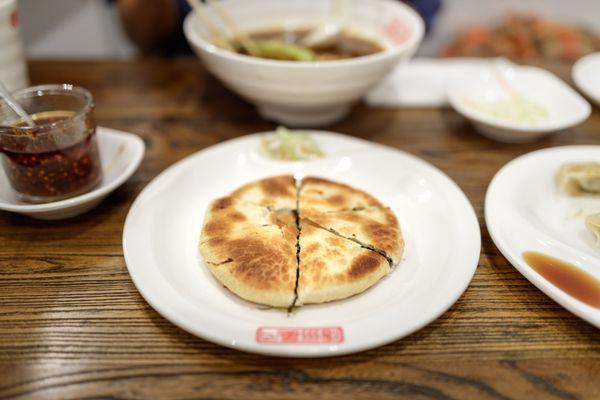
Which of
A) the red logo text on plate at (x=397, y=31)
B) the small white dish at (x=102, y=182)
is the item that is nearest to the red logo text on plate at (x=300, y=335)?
the small white dish at (x=102, y=182)

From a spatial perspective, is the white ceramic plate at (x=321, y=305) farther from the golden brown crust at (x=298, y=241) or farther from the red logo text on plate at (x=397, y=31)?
the red logo text on plate at (x=397, y=31)

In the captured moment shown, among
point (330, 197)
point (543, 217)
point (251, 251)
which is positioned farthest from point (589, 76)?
point (251, 251)

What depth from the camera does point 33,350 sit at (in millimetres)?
1273

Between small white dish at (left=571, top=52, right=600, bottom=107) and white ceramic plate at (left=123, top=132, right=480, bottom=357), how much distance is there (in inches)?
54.7

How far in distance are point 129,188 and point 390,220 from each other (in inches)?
42.6

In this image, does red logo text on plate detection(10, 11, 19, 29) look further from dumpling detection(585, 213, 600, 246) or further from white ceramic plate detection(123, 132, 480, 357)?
dumpling detection(585, 213, 600, 246)

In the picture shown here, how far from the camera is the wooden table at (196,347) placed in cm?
119

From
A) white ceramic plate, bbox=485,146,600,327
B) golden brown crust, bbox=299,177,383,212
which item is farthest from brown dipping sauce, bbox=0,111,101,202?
white ceramic plate, bbox=485,146,600,327

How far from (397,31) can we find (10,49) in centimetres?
192

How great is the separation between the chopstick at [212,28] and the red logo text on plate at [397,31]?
2.86ft

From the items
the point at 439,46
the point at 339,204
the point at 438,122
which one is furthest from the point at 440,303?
the point at 439,46

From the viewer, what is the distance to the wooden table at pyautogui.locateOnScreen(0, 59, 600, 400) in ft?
3.89

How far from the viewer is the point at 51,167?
1680mm

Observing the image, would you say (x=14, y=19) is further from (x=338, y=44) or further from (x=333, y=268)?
(x=333, y=268)
